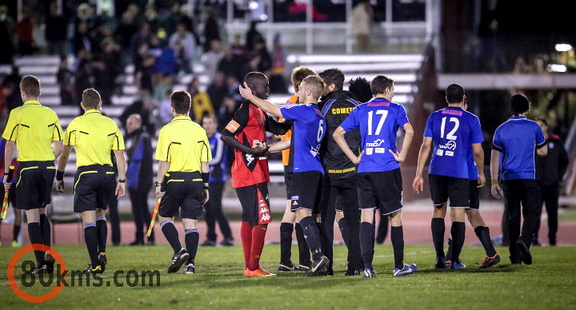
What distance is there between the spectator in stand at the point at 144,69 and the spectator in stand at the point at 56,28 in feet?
10.9

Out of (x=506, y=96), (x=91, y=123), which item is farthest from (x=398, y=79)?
(x=91, y=123)

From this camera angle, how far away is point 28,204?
1042 centimetres

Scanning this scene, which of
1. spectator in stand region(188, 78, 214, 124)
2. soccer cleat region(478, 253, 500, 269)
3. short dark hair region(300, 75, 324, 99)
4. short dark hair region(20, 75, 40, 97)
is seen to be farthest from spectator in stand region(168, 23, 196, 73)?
soccer cleat region(478, 253, 500, 269)

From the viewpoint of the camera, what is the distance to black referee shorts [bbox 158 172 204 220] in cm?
1019

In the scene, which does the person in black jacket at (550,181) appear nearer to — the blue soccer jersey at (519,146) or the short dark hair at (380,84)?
the blue soccer jersey at (519,146)

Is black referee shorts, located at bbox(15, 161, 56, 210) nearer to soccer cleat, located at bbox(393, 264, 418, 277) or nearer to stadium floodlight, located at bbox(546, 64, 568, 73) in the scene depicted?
soccer cleat, located at bbox(393, 264, 418, 277)

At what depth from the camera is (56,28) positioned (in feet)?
89.7

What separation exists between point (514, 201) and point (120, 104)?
690 inches

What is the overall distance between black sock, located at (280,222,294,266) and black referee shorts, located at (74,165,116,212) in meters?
2.15

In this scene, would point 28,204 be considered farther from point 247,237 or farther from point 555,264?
point 555,264

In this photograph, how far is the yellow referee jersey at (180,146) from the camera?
1016 centimetres

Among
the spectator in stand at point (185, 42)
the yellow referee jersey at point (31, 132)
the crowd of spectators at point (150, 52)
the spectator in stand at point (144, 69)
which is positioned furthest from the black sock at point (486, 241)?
the spectator in stand at point (185, 42)

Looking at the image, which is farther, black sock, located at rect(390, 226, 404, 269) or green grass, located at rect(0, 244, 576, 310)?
black sock, located at rect(390, 226, 404, 269)

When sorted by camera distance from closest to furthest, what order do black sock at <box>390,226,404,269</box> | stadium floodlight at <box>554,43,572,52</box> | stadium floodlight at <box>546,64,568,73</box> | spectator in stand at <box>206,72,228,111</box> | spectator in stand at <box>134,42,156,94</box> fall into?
1. black sock at <box>390,226,404,269</box>
2. spectator in stand at <box>206,72,228,111</box>
3. spectator in stand at <box>134,42,156,94</box>
4. stadium floodlight at <box>554,43,572,52</box>
5. stadium floodlight at <box>546,64,568,73</box>
